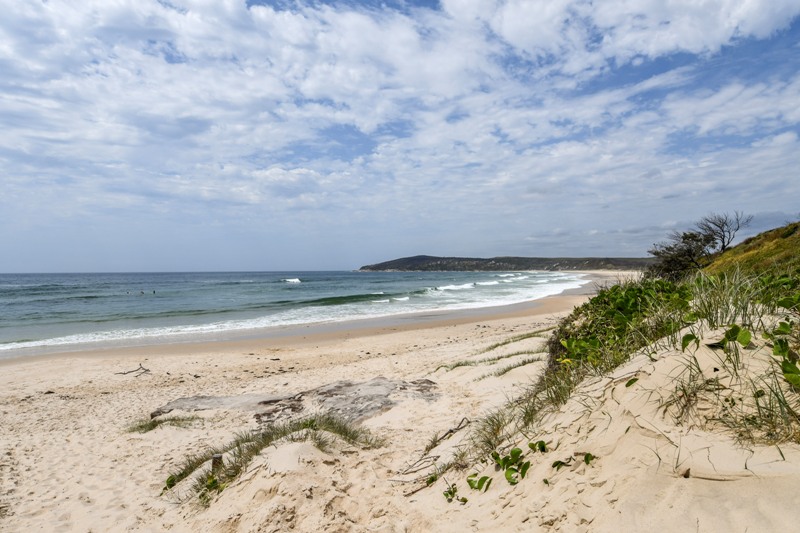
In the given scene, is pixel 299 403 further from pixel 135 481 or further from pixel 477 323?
pixel 477 323

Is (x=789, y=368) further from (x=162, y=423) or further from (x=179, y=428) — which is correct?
(x=162, y=423)

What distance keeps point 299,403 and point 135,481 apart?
2.91 m

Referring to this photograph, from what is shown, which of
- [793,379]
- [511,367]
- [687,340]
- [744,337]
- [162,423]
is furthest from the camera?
[511,367]

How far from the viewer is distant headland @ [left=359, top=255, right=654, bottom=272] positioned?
4941 inches

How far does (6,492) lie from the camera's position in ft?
18.0

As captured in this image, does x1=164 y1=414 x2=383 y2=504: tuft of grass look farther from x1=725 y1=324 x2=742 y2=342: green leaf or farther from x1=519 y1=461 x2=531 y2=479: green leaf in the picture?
x1=725 y1=324 x2=742 y2=342: green leaf

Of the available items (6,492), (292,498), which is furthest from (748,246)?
(6,492)

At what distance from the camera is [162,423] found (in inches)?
308

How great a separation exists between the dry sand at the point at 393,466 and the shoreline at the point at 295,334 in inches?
215

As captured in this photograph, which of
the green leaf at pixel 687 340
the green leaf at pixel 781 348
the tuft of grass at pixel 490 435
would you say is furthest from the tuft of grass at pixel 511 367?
the green leaf at pixel 781 348

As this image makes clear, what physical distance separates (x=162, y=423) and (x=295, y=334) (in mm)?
12609

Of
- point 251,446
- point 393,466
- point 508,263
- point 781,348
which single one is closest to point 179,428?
point 251,446

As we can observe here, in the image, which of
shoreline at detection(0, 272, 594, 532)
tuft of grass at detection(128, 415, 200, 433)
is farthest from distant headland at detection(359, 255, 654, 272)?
tuft of grass at detection(128, 415, 200, 433)

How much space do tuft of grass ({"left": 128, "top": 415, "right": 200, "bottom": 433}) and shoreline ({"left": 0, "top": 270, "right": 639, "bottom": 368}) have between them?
29.9ft
